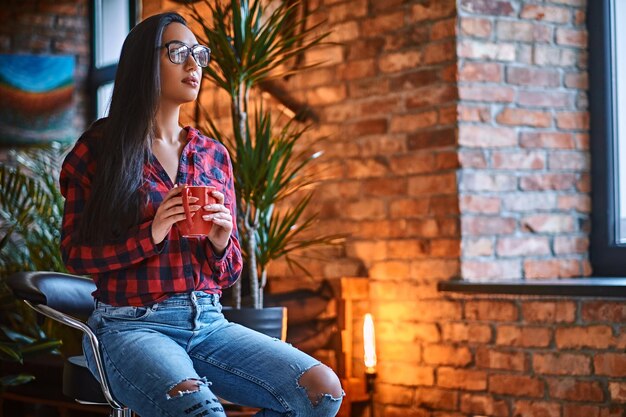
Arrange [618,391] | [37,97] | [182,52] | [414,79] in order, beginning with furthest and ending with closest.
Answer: [37,97] → [414,79] → [618,391] → [182,52]

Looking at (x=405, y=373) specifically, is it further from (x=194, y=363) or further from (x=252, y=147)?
(x=194, y=363)

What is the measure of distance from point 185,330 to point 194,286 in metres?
0.11

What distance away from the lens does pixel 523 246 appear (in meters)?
3.79

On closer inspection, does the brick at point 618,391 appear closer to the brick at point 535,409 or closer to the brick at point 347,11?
the brick at point 535,409

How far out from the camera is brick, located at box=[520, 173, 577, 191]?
3814 mm

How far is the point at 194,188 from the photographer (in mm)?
2010

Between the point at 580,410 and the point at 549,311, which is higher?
the point at 549,311

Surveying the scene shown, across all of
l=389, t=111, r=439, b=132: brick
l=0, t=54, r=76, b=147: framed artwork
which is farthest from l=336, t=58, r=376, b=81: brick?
l=0, t=54, r=76, b=147: framed artwork

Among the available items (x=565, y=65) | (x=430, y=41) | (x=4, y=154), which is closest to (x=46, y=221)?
(x=4, y=154)

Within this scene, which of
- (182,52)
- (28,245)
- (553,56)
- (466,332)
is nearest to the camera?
(182,52)

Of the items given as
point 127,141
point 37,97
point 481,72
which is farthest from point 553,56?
point 37,97

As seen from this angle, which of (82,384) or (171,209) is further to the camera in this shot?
(82,384)

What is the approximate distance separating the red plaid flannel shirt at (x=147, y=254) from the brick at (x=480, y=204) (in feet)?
5.02

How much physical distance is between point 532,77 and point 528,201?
47 centimetres
